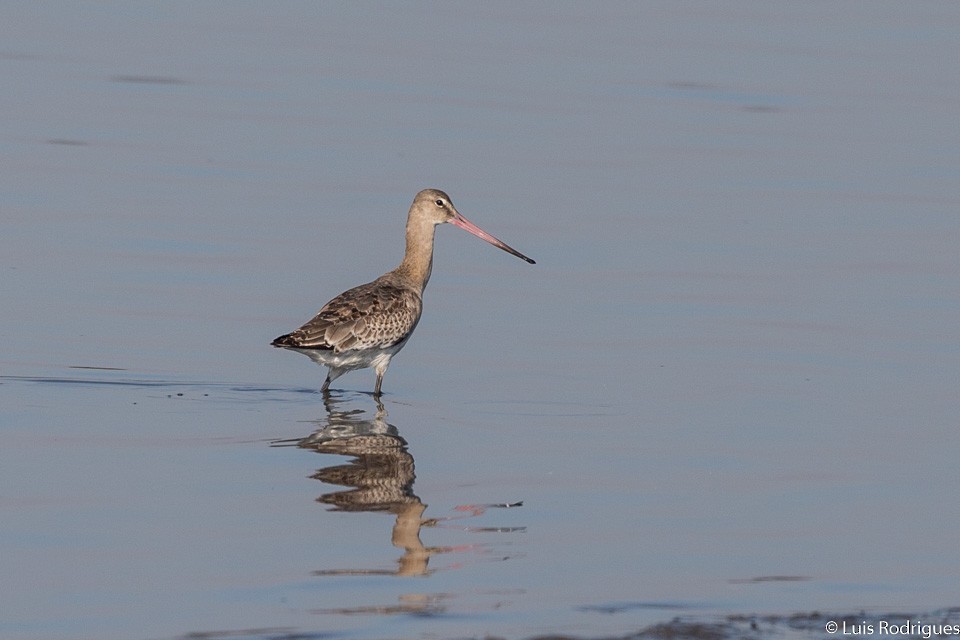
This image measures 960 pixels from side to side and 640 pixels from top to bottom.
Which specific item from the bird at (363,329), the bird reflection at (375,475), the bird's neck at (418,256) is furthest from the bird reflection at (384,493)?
the bird's neck at (418,256)

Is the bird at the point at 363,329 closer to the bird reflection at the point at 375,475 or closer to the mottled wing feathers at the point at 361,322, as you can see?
the mottled wing feathers at the point at 361,322

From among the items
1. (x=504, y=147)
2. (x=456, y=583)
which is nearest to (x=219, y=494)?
(x=456, y=583)

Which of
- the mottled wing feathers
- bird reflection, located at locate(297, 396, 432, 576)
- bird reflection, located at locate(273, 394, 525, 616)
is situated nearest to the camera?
bird reflection, located at locate(273, 394, 525, 616)

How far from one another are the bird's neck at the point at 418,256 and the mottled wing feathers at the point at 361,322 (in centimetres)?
55

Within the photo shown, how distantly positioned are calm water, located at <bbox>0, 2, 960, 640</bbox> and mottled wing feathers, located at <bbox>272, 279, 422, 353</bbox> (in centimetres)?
44

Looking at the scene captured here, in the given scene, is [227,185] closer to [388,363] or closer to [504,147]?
[504,147]

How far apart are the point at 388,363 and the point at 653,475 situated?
136 inches

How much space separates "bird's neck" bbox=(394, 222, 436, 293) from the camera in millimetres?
14500

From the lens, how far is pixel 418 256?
14586 mm

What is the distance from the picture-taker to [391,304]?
13.6 m

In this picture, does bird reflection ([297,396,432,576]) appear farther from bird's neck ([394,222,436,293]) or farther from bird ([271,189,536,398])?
bird's neck ([394,222,436,293])

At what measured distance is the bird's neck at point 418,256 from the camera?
1450cm

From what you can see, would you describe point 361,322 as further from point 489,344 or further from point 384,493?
point 384,493

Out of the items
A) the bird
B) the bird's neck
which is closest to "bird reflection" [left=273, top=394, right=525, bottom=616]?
the bird
